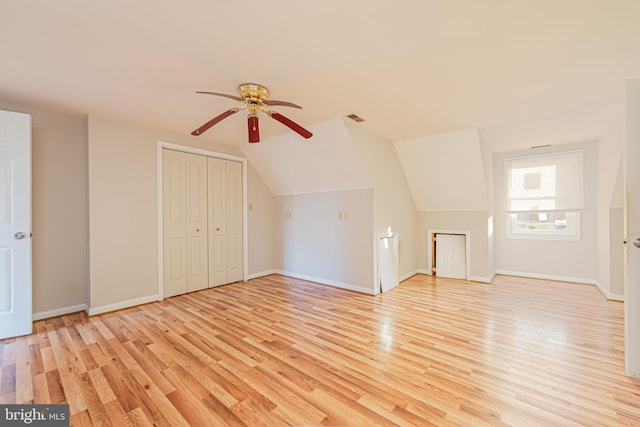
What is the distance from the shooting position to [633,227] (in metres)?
1.92

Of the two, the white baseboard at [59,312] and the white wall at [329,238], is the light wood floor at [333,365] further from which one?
the white wall at [329,238]

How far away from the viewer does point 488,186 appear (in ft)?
14.7

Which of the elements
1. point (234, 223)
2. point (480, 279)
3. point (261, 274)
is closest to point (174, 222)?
point (234, 223)

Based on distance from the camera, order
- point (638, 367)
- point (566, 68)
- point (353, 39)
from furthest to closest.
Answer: point (566, 68) → point (638, 367) → point (353, 39)

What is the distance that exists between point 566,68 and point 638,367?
7.50 feet

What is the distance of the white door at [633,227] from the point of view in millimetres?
1899

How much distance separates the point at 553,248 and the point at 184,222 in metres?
6.10

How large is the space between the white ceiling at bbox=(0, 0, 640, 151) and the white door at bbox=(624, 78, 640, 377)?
415mm

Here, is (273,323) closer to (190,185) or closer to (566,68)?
(190,185)

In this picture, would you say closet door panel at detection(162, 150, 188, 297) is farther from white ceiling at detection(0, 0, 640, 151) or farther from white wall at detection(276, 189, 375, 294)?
white wall at detection(276, 189, 375, 294)

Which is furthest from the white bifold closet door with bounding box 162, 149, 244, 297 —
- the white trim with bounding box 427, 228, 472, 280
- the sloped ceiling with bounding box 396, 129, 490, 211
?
the white trim with bounding box 427, 228, 472, 280

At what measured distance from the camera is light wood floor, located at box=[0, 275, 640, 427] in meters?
1.61

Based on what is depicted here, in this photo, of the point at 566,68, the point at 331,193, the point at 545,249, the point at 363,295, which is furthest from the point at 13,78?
the point at 545,249

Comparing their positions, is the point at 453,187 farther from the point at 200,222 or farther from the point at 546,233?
the point at 200,222
